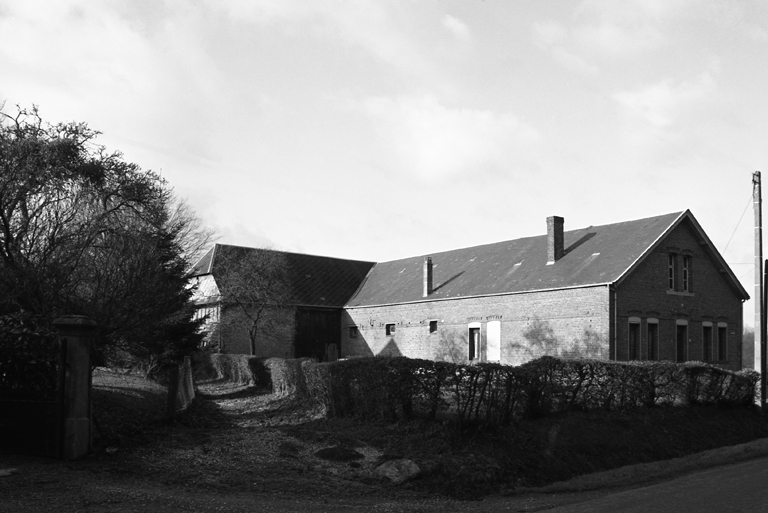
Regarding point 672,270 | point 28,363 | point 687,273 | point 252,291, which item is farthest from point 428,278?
point 28,363

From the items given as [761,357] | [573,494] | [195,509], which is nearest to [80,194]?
[195,509]

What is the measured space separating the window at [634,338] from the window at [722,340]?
627 cm

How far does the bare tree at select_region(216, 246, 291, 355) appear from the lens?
1421 inches

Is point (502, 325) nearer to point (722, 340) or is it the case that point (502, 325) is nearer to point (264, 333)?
point (722, 340)

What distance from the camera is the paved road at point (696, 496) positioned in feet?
29.7

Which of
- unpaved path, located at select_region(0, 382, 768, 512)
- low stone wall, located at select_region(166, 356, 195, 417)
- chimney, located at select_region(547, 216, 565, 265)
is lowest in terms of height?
unpaved path, located at select_region(0, 382, 768, 512)

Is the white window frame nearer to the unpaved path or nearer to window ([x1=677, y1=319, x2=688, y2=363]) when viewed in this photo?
window ([x1=677, y1=319, x2=688, y2=363])

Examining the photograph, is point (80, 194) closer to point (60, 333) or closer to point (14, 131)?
point (14, 131)

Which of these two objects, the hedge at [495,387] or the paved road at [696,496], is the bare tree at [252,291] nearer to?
the hedge at [495,387]

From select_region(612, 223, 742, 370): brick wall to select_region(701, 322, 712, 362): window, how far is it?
0.27 m

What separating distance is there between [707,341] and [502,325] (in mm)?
9549

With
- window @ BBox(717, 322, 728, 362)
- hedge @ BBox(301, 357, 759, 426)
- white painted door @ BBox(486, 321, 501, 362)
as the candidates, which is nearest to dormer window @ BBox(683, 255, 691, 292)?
window @ BBox(717, 322, 728, 362)

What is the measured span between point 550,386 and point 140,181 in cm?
1116

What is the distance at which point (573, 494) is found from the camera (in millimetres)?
10344
